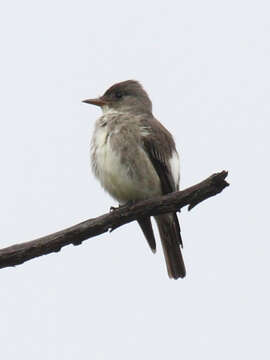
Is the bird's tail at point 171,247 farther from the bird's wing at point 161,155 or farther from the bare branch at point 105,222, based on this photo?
the bare branch at point 105,222

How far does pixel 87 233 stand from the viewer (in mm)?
6902

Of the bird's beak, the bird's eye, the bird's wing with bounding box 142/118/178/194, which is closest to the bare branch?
the bird's wing with bounding box 142/118/178/194

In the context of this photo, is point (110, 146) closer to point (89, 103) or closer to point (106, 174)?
point (106, 174)

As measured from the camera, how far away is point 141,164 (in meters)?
8.25

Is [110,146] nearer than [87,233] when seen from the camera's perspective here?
No

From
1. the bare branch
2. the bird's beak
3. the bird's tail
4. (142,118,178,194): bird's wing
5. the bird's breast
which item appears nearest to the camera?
the bare branch

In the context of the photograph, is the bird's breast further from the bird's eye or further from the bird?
the bird's eye

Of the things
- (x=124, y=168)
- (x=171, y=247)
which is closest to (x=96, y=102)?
(x=124, y=168)

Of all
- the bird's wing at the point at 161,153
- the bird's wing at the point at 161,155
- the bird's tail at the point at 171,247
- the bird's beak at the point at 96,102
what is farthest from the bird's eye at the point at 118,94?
the bird's tail at the point at 171,247

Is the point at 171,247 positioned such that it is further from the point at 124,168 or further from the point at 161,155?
the point at 124,168

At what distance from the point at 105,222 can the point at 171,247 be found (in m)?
2.32

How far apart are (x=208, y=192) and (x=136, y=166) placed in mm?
1921

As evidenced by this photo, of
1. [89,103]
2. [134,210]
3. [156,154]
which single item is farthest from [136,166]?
[89,103]

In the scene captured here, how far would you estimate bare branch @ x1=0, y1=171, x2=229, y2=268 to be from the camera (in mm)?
6438
